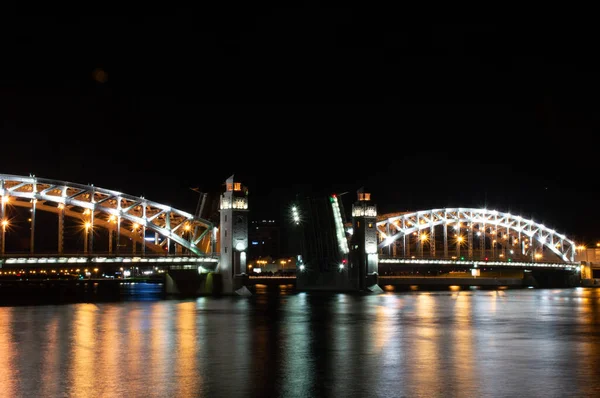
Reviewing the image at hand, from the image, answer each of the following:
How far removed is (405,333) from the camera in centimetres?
3384

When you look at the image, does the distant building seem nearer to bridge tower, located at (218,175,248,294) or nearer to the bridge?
the bridge

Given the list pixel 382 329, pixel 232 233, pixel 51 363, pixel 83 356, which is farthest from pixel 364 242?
pixel 51 363

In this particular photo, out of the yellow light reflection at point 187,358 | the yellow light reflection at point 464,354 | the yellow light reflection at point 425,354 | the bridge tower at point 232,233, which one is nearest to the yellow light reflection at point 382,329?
the yellow light reflection at point 425,354

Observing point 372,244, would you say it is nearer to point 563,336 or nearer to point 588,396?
point 563,336

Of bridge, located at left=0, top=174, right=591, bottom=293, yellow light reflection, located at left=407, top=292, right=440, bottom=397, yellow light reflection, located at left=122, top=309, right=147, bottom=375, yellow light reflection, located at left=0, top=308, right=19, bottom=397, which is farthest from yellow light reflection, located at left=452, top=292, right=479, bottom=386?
bridge, located at left=0, top=174, right=591, bottom=293

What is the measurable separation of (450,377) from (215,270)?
6986 centimetres

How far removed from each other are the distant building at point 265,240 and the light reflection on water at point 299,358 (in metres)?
148

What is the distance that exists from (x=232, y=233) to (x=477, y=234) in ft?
224

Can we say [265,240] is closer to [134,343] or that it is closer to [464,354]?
[134,343]

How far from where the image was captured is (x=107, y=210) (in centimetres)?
8369

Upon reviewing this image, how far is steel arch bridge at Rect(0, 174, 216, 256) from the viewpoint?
76500 mm

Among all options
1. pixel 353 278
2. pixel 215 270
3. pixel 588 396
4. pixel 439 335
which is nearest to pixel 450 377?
pixel 588 396

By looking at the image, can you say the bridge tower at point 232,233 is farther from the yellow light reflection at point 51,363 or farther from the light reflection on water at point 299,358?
the yellow light reflection at point 51,363

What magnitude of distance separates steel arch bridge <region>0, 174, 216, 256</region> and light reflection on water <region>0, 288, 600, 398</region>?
121 ft
